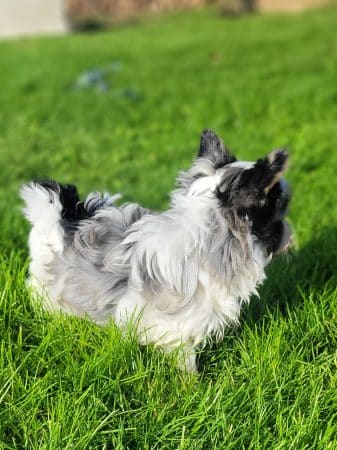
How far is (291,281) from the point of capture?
12.4 ft

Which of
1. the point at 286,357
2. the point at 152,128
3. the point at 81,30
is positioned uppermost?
the point at 81,30

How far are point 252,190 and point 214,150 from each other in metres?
0.35

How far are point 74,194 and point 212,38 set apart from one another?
10.2 m

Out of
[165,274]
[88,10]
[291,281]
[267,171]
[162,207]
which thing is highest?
[88,10]

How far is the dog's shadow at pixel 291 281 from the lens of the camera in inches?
131

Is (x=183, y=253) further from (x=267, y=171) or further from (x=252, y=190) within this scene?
(x=267, y=171)

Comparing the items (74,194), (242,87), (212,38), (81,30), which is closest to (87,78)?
(242,87)

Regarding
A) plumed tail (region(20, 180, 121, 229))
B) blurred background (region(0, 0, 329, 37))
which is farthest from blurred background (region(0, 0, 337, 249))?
blurred background (region(0, 0, 329, 37))

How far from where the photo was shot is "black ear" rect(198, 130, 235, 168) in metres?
2.91

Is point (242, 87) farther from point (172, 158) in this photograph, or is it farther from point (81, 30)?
point (81, 30)

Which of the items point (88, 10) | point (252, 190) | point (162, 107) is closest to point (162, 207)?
point (252, 190)

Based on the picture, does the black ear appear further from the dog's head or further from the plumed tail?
the plumed tail

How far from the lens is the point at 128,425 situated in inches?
105

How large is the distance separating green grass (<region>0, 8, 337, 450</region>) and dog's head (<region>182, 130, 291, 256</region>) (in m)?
0.57
